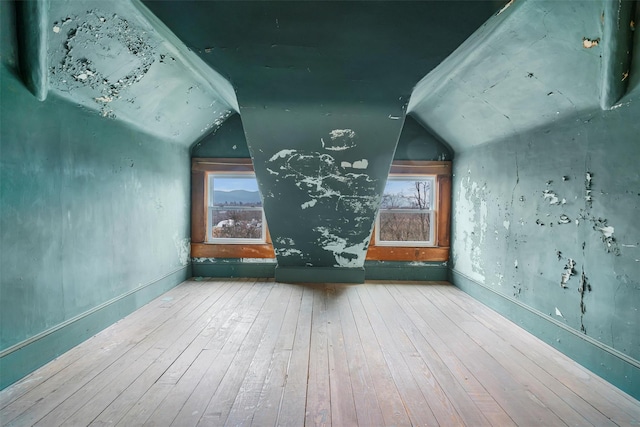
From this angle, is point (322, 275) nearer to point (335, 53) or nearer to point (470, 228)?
point (470, 228)

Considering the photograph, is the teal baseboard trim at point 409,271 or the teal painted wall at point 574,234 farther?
the teal baseboard trim at point 409,271

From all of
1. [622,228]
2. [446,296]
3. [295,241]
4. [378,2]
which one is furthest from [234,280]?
[622,228]

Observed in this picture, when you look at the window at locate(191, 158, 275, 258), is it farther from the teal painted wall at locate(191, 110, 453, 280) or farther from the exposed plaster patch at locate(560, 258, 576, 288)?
the exposed plaster patch at locate(560, 258, 576, 288)

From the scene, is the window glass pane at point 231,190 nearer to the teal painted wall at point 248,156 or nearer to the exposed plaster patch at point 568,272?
the teal painted wall at point 248,156

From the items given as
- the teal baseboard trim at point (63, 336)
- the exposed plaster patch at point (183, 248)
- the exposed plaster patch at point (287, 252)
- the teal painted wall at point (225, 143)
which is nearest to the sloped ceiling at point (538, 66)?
the exposed plaster patch at point (287, 252)

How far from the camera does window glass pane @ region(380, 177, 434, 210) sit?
4.53m

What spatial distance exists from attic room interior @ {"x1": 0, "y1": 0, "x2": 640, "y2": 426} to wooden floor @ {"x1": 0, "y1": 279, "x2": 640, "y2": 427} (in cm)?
2

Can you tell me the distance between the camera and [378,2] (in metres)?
1.84

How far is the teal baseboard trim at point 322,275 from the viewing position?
13.9ft

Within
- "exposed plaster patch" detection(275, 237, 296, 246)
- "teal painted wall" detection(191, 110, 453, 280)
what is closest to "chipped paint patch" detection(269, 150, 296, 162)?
"exposed plaster patch" detection(275, 237, 296, 246)

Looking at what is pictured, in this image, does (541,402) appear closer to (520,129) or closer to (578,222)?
(578,222)

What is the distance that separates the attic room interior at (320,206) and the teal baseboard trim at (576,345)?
0.04ft

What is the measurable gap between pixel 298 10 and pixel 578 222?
2.34 m

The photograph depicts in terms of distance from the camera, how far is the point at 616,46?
5.65 feet
